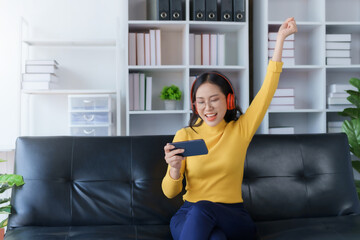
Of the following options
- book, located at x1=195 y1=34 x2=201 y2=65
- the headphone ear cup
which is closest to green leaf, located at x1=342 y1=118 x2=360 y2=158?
book, located at x1=195 y1=34 x2=201 y2=65

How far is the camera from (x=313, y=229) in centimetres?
159

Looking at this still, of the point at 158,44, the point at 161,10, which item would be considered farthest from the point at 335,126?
the point at 161,10

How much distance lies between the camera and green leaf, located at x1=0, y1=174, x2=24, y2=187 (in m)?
1.69

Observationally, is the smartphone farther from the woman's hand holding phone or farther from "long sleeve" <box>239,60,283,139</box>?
"long sleeve" <box>239,60,283,139</box>

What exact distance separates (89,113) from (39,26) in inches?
35.5

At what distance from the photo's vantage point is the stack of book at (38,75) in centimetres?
286

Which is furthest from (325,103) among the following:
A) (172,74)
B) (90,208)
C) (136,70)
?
(90,208)

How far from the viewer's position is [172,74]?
3318mm

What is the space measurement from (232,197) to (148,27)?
1.95 metres

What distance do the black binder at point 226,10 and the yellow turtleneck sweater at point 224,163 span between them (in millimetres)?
1543

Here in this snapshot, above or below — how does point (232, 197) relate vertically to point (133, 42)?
below

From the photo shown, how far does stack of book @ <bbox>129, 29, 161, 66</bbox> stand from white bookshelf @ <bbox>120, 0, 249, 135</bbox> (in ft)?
0.21

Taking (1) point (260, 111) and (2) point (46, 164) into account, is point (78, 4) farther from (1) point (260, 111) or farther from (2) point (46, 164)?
(1) point (260, 111)

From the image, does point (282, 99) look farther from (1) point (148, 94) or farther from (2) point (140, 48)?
(2) point (140, 48)
